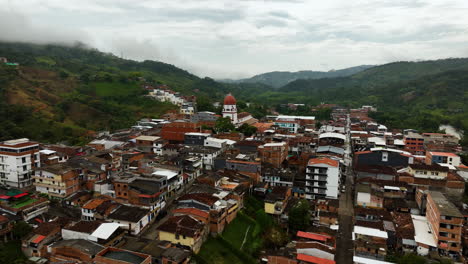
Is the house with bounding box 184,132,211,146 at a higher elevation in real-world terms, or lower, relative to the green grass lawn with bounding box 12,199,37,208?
higher

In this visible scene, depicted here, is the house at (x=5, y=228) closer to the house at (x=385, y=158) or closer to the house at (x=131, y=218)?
the house at (x=131, y=218)

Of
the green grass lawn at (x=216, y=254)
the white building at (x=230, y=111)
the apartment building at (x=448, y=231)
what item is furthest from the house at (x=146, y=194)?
the white building at (x=230, y=111)

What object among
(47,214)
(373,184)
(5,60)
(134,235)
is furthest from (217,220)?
(5,60)

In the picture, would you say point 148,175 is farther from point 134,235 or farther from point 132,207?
point 134,235

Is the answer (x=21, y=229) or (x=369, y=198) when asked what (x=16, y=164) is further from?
(x=369, y=198)

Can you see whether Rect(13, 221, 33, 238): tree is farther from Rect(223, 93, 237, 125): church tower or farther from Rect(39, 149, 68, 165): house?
Rect(223, 93, 237, 125): church tower

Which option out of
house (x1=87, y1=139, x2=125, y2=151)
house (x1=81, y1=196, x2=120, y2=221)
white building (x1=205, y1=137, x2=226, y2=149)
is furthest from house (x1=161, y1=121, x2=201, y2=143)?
house (x1=81, y1=196, x2=120, y2=221)
